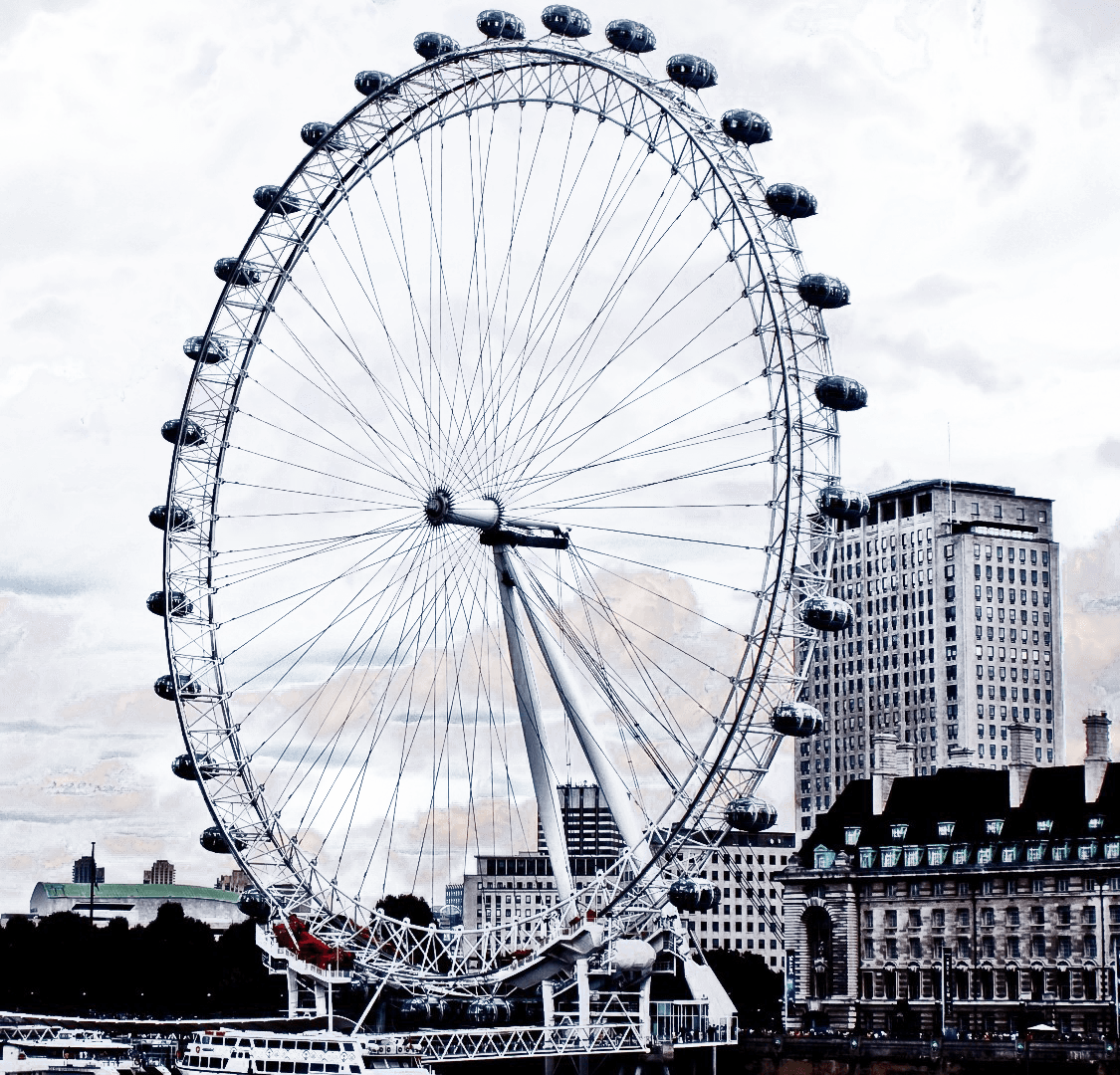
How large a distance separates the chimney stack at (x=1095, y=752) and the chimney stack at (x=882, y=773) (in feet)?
42.9

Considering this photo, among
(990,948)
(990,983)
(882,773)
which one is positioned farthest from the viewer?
(882,773)

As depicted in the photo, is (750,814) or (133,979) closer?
(750,814)

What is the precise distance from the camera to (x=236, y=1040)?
236 ft

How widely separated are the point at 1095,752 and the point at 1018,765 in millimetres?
5063

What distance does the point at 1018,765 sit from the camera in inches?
3821

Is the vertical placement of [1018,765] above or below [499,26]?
below

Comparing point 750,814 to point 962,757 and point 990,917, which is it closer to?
point 990,917

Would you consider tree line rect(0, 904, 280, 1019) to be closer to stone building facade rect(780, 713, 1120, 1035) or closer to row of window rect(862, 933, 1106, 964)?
stone building facade rect(780, 713, 1120, 1035)

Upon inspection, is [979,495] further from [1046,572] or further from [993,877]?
[993,877]

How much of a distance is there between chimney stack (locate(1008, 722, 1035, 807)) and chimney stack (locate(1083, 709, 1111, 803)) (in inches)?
141

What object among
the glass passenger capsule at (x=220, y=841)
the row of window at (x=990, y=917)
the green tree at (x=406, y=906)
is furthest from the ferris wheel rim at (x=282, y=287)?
the green tree at (x=406, y=906)

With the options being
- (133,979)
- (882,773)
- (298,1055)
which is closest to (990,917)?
(882,773)

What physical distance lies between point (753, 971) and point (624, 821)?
74836 millimetres

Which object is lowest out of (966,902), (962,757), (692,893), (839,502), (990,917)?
(990,917)
